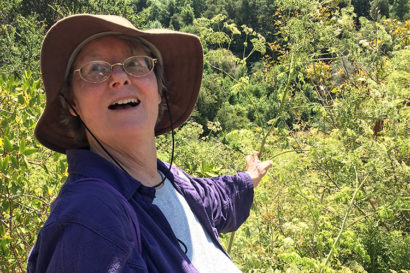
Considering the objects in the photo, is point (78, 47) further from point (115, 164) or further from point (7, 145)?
point (7, 145)

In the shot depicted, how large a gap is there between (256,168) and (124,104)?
3.27ft

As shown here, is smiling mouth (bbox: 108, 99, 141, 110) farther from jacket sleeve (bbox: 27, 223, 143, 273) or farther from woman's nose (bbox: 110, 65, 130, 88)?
jacket sleeve (bbox: 27, 223, 143, 273)

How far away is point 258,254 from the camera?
109 inches

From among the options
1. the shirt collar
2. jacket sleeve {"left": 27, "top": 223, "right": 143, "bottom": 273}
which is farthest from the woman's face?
jacket sleeve {"left": 27, "top": 223, "right": 143, "bottom": 273}

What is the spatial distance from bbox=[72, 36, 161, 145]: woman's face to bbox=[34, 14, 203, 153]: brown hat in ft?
0.15

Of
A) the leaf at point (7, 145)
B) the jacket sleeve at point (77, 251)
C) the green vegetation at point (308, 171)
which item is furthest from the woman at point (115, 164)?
the green vegetation at point (308, 171)

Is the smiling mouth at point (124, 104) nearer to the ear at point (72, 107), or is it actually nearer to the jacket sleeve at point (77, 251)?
the ear at point (72, 107)

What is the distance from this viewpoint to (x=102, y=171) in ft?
3.55

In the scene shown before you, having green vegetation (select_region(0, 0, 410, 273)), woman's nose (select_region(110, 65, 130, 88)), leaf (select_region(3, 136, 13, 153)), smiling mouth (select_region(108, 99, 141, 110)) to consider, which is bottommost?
green vegetation (select_region(0, 0, 410, 273))

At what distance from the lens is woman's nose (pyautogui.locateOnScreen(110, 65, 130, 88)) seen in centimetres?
120

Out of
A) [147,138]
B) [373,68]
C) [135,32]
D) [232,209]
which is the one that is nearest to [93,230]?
[147,138]

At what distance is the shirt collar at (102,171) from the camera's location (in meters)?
1.06

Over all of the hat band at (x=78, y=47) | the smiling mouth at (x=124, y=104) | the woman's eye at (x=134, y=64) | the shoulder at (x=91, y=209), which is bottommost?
the shoulder at (x=91, y=209)

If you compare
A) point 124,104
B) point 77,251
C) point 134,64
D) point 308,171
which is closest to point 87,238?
point 77,251
